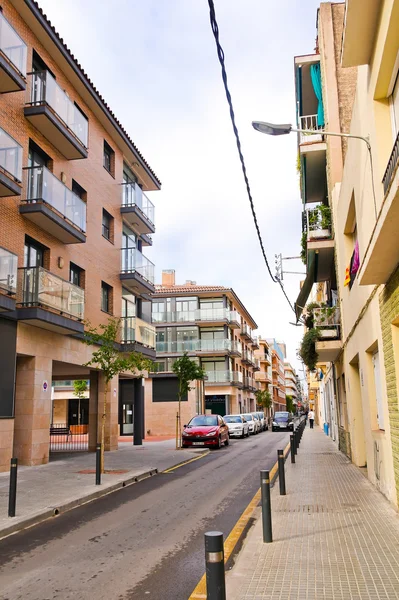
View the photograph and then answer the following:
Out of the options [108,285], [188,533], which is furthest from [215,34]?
[108,285]

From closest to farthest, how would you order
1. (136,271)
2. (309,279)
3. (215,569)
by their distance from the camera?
(215,569)
(309,279)
(136,271)

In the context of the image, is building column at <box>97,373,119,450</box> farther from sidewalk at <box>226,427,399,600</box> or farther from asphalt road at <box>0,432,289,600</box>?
sidewalk at <box>226,427,399,600</box>

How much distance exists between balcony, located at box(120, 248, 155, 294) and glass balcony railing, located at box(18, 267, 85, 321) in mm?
6047

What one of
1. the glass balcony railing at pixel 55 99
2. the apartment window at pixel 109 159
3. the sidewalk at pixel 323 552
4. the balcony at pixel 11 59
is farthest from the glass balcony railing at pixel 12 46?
the sidewalk at pixel 323 552

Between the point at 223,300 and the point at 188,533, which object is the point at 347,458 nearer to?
the point at 188,533

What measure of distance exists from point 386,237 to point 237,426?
27721 mm

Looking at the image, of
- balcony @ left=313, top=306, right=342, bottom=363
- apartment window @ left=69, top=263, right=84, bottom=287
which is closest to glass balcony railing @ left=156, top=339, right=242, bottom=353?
apartment window @ left=69, top=263, right=84, bottom=287

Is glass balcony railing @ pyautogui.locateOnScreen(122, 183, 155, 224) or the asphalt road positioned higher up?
glass balcony railing @ pyautogui.locateOnScreen(122, 183, 155, 224)

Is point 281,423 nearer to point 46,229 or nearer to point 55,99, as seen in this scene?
point 46,229

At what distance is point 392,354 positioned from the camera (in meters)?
7.31

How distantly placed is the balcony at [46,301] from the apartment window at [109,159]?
793 centimetres

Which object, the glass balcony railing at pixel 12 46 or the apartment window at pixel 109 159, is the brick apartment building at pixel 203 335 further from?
the glass balcony railing at pixel 12 46

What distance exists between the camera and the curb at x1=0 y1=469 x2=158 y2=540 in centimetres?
750

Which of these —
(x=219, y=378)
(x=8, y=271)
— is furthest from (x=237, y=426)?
(x=8, y=271)
